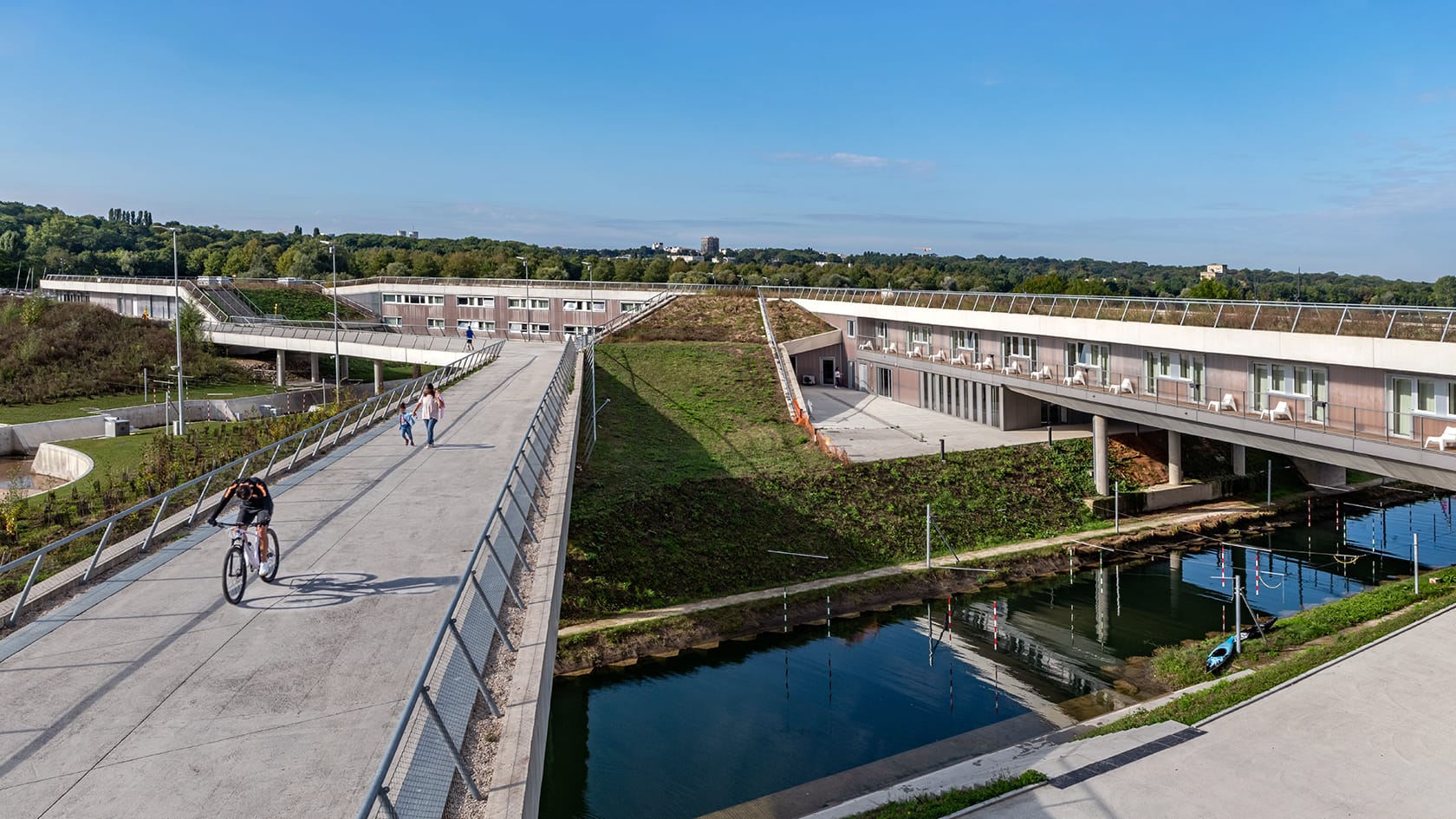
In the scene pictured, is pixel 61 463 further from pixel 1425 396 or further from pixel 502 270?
pixel 502 270

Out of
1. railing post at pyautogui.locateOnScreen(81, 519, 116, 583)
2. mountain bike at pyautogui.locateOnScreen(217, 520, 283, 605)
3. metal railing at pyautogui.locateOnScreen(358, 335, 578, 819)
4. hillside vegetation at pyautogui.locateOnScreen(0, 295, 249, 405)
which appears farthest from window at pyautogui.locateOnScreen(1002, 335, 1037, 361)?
hillside vegetation at pyautogui.locateOnScreen(0, 295, 249, 405)

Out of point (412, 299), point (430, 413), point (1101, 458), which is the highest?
point (412, 299)

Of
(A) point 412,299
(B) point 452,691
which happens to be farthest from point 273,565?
(A) point 412,299

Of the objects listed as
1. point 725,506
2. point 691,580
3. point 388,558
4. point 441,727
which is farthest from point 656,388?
point 441,727

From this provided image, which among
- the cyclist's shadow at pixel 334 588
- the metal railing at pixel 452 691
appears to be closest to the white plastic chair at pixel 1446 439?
the metal railing at pixel 452 691


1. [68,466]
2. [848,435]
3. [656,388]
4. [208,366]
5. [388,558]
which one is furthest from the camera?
[208,366]

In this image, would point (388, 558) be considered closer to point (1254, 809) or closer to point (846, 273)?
point (1254, 809)
